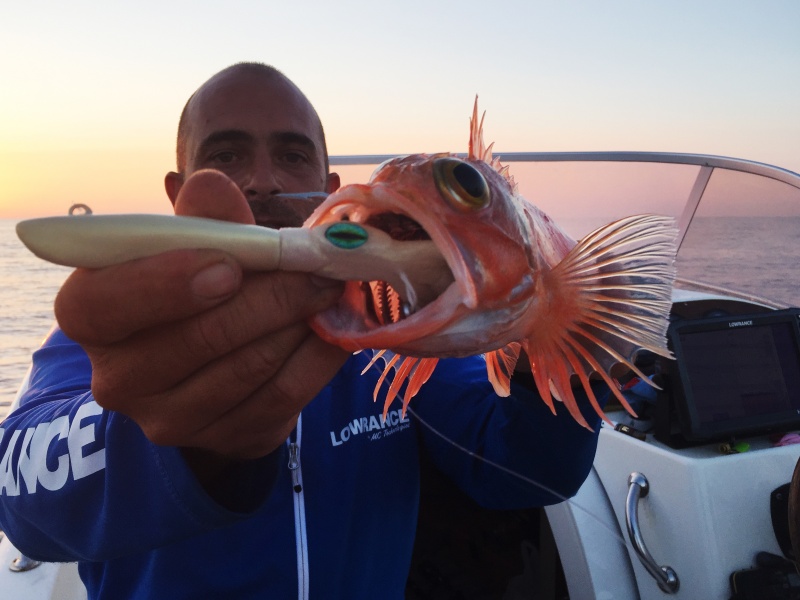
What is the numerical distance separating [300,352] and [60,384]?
1.24 metres

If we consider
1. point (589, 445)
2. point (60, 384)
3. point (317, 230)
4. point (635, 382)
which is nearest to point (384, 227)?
point (317, 230)

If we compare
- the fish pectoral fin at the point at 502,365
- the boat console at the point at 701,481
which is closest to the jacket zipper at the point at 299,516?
the fish pectoral fin at the point at 502,365

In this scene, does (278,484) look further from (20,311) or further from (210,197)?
(20,311)

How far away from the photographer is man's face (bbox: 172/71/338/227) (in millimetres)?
2309

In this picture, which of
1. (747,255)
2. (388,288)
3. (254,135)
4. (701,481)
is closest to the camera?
(388,288)

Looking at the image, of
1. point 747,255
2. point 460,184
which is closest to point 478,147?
point 460,184

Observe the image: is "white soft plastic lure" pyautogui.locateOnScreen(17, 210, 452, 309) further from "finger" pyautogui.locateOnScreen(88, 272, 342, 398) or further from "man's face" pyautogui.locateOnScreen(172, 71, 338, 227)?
"man's face" pyautogui.locateOnScreen(172, 71, 338, 227)

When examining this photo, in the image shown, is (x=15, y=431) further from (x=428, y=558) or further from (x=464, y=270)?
(x=428, y=558)

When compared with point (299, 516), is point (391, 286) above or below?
above

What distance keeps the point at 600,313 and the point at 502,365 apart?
1.02ft

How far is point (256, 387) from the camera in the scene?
98cm

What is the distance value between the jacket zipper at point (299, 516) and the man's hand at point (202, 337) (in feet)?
2.53

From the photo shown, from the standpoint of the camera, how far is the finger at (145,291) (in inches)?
31.4

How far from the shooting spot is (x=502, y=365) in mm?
1449
